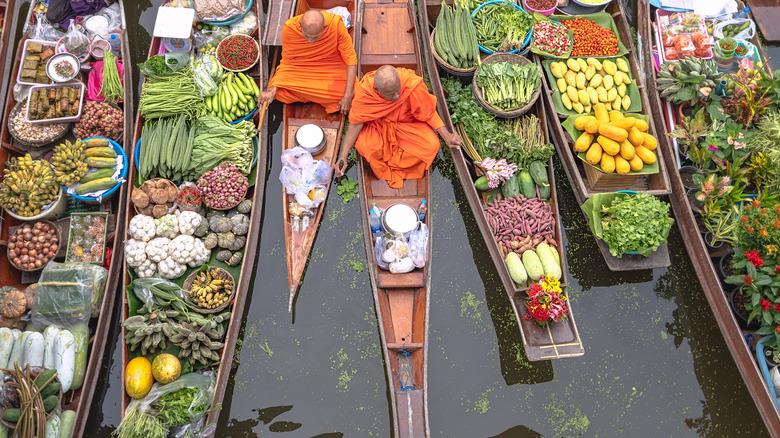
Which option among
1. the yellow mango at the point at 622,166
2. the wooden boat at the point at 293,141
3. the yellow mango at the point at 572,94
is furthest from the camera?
the yellow mango at the point at 572,94

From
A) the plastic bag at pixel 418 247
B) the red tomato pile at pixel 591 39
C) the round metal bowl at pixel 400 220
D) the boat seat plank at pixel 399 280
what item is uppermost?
the red tomato pile at pixel 591 39

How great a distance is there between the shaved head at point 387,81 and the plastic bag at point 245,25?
7.23ft

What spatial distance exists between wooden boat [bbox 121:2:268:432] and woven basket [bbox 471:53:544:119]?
2.32 meters

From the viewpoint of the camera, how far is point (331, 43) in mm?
4699

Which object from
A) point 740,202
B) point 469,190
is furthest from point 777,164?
point 469,190

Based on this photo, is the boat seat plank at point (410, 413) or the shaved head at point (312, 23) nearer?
the boat seat plank at point (410, 413)

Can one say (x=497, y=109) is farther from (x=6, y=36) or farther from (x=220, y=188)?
(x=6, y=36)

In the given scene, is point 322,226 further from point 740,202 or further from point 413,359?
point 740,202

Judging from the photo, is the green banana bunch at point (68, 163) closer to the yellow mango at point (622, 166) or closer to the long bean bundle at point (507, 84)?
the long bean bundle at point (507, 84)

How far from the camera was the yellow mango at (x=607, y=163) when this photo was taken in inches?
173

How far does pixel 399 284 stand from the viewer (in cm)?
425

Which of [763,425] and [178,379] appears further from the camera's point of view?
[763,425]

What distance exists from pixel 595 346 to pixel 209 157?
443 centimetres

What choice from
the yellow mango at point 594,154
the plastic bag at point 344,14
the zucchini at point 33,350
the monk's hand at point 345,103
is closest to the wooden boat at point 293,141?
the plastic bag at point 344,14
